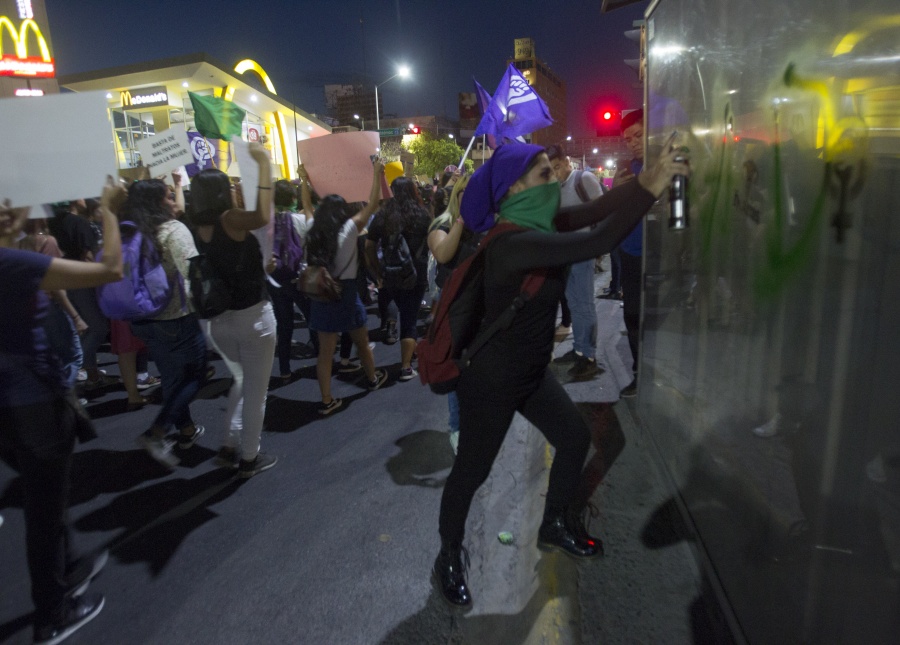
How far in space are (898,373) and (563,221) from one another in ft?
5.37

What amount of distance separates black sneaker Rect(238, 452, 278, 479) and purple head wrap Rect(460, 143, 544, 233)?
2.48 m

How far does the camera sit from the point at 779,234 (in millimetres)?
1726

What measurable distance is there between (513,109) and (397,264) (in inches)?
71.5

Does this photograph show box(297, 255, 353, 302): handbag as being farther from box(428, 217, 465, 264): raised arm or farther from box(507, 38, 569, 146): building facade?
box(507, 38, 569, 146): building facade

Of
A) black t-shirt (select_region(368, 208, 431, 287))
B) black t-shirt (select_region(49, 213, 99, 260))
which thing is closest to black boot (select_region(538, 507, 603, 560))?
black t-shirt (select_region(368, 208, 431, 287))

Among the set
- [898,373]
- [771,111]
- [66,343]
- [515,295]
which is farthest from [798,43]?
[66,343]

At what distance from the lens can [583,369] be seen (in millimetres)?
5242

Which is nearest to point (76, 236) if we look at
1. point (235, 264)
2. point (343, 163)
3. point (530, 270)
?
point (343, 163)

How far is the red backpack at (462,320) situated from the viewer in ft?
7.52

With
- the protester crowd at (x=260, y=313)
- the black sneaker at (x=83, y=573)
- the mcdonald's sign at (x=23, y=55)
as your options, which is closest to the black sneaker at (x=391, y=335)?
the protester crowd at (x=260, y=313)

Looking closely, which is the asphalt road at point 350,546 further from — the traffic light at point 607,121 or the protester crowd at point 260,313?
the traffic light at point 607,121

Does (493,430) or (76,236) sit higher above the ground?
(76,236)

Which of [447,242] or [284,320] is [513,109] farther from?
[284,320]

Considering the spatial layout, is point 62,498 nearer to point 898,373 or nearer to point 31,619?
point 31,619
